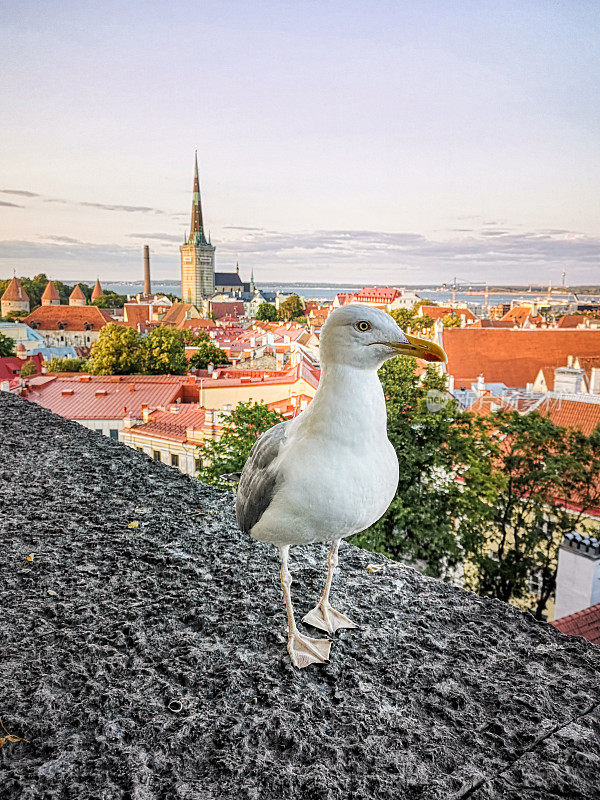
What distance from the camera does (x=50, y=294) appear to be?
30750mm

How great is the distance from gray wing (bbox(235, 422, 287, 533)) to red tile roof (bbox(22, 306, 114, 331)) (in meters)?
29.1

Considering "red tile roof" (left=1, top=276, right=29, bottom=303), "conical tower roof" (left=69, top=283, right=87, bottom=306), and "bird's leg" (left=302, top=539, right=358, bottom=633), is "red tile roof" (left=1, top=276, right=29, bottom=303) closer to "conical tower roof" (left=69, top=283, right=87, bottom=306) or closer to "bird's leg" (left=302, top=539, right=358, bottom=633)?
"conical tower roof" (left=69, top=283, right=87, bottom=306)

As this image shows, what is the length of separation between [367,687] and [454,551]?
4.40 meters

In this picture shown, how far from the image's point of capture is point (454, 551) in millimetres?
5035

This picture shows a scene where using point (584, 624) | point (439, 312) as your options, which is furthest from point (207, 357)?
point (584, 624)

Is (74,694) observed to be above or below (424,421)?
above

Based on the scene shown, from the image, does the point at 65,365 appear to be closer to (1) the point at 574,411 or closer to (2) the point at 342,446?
(1) the point at 574,411

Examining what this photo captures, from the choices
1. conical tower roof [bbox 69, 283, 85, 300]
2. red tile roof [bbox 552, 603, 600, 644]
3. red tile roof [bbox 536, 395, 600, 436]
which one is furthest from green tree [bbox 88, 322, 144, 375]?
red tile roof [bbox 552, 603, 600, 644]

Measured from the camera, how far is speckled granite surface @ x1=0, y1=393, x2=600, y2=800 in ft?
2.29

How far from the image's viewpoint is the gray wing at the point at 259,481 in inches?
36.9

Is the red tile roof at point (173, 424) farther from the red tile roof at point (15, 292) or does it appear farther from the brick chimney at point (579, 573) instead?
the red tile roof at point (15, 292)

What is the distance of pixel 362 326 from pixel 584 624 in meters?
3.37

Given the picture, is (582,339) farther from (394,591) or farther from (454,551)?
(394,591)

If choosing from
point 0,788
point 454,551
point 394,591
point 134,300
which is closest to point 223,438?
point 454,551
